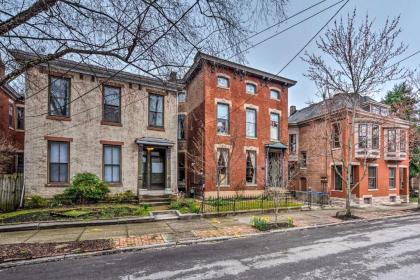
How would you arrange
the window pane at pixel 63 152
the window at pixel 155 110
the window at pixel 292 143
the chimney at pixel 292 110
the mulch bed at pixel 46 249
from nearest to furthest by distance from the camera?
1. the mulch bed at pixel 46 249
2. the window pane at pixel 63 152
3. the window at pixel 155 110
4. the window at pixel 292 143
5. the chimney at pixel 292 110

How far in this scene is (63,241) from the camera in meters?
8.12

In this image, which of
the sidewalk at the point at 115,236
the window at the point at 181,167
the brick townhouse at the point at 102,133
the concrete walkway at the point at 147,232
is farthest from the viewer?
the window at the point at 181,167

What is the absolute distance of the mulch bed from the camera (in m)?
6.70

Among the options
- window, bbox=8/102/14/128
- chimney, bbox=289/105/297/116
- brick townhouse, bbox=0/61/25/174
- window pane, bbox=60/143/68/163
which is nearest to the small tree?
window pane, bbox=60/143/68/163

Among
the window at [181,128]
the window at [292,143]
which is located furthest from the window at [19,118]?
the window at [292,143]

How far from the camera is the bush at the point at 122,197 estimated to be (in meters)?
14.6

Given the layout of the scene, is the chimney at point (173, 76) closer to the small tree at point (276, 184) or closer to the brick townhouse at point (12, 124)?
the small tree at point (276, 184)

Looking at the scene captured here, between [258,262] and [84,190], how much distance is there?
1081 centimetres

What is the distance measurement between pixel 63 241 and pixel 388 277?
8905 mm

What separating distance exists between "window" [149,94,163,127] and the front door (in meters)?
1.74

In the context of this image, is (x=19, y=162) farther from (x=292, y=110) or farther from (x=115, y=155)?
(x=292, y=110)

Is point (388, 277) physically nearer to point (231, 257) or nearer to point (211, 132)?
point (231, 257)

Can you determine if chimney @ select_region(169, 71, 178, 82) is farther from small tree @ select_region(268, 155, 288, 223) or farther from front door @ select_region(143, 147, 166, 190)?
front door @ select_region(143, 147, 166, 190)

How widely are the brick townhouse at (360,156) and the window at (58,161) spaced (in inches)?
624
